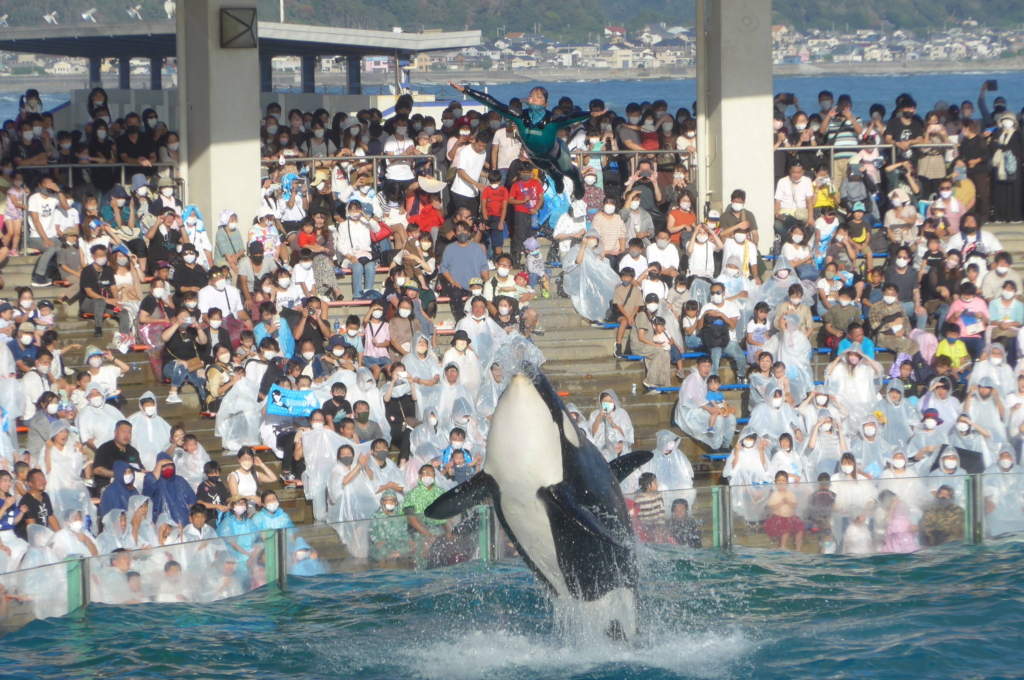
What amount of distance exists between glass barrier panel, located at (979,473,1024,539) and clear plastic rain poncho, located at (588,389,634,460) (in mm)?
3568

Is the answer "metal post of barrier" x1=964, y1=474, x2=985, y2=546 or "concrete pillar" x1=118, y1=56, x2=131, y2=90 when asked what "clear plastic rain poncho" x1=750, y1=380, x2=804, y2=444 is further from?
"concrete pillar" x1=118, y1=56, x2=131, y2=90

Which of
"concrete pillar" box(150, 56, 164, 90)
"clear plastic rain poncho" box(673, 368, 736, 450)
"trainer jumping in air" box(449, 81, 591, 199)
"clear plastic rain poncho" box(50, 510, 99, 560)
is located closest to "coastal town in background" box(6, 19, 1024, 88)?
"concrete pillar" box(150, 56, 164, 90)

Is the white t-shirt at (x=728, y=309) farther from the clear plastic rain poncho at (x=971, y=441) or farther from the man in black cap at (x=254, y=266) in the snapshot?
the man in black cap at (x=254, y=266)

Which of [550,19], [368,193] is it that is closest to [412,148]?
[368,193]

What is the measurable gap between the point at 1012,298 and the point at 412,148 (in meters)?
7.83

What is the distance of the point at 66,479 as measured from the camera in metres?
12.1

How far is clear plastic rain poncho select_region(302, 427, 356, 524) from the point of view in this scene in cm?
1293

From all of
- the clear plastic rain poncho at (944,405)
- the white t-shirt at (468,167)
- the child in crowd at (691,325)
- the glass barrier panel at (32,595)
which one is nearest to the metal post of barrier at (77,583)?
the glass barrier panel at (32,595)

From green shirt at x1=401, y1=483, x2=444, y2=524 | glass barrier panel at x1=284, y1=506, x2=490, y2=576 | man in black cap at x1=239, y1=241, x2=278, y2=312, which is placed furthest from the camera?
man in black cap at x1=239, y1=241, x2=278, y2=312

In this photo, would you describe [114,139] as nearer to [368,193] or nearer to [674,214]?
[368,193]

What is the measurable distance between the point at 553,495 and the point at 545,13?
11671 cm

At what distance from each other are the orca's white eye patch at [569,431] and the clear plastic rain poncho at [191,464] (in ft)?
18.2

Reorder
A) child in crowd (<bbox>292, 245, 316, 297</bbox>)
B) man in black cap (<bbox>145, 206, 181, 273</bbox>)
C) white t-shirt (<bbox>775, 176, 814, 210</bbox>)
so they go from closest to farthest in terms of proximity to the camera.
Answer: child in crowd (<bbox>292, 245, 316, 297</bbox>) < man in black cap (<bbox>145, 206, 181, 273</bbox>) < white t-shirt (<bbox>775, 176, 814, 210</bbox>)

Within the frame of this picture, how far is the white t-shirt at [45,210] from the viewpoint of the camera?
1588 centimetres
